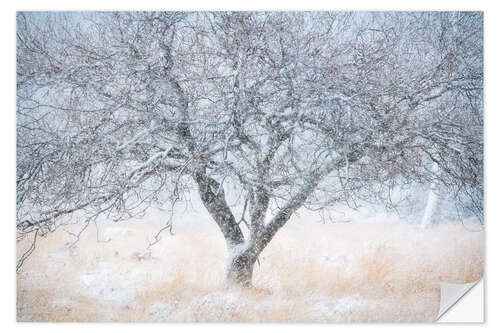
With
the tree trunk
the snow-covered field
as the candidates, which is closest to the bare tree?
the tree trunk

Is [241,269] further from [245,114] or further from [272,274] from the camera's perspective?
[245,114]

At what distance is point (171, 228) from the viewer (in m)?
3.90

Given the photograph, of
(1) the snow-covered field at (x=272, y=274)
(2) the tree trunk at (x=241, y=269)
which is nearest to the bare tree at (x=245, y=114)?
(2) the tree trunk at (x=241, y=269)

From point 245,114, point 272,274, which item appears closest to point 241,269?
point 272,274

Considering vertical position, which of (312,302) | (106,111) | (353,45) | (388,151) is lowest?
(312,302)

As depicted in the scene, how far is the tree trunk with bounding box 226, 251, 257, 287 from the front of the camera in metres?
3.92

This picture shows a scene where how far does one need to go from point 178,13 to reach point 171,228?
1329 mm

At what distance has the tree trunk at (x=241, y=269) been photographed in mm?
3922

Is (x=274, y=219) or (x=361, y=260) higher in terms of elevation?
(x=274, y=219)

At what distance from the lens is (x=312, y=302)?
394cm

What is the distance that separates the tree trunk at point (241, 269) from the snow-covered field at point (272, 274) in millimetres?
50

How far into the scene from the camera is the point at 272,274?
393 centimetres
